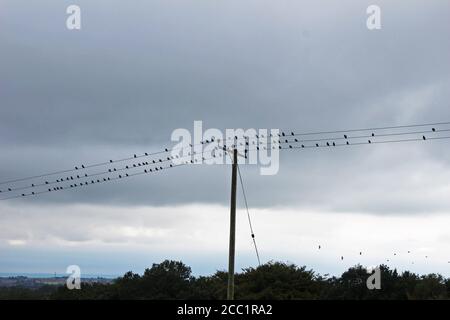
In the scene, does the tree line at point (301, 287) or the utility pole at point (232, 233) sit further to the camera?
the tree line at point (301, 287)

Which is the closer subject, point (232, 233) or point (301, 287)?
point (232, 233)

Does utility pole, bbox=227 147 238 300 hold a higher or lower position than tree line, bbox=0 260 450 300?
higher

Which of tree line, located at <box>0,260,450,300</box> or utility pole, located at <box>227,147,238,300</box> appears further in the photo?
tree line, located at <box>0,260,450,300</box>

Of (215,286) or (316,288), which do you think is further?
(215,286)

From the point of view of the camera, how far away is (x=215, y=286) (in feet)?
349

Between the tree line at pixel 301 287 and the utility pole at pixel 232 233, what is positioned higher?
the utility pole at pixel 232 233
